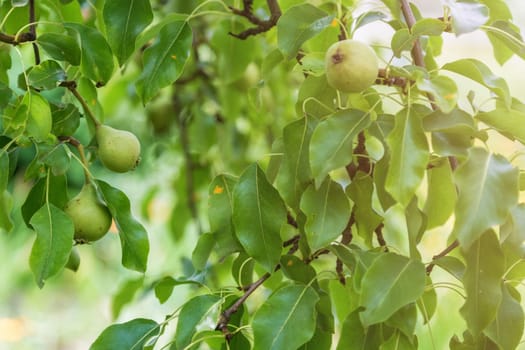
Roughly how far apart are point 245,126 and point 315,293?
118cm

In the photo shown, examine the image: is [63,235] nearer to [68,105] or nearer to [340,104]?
[68,105]

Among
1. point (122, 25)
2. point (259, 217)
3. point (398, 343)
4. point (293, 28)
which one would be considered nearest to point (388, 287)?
point (398, 343)

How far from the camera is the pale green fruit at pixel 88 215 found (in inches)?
31.4

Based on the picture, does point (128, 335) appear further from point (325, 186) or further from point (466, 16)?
point (466, 16)

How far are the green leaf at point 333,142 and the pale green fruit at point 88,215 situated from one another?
26 cm

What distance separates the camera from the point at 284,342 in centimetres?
67

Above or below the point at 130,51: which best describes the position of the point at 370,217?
below

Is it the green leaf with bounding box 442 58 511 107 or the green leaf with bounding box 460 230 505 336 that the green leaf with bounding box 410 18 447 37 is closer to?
the green leaf with bounding box 442 58 511 107

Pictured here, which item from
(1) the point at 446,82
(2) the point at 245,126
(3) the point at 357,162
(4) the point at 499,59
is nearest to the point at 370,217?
(3) the point at 357,162

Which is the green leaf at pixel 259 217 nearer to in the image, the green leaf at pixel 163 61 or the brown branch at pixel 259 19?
the green leaf at pixel 163 61

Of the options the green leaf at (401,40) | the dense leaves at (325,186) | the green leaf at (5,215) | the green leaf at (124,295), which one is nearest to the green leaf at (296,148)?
the dense leaves at (325,186)

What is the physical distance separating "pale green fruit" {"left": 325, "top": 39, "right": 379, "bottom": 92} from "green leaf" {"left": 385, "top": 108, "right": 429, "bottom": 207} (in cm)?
5

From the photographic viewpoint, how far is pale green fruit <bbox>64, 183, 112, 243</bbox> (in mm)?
798

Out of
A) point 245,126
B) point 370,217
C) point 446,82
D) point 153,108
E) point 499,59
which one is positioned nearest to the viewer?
point 446,82
